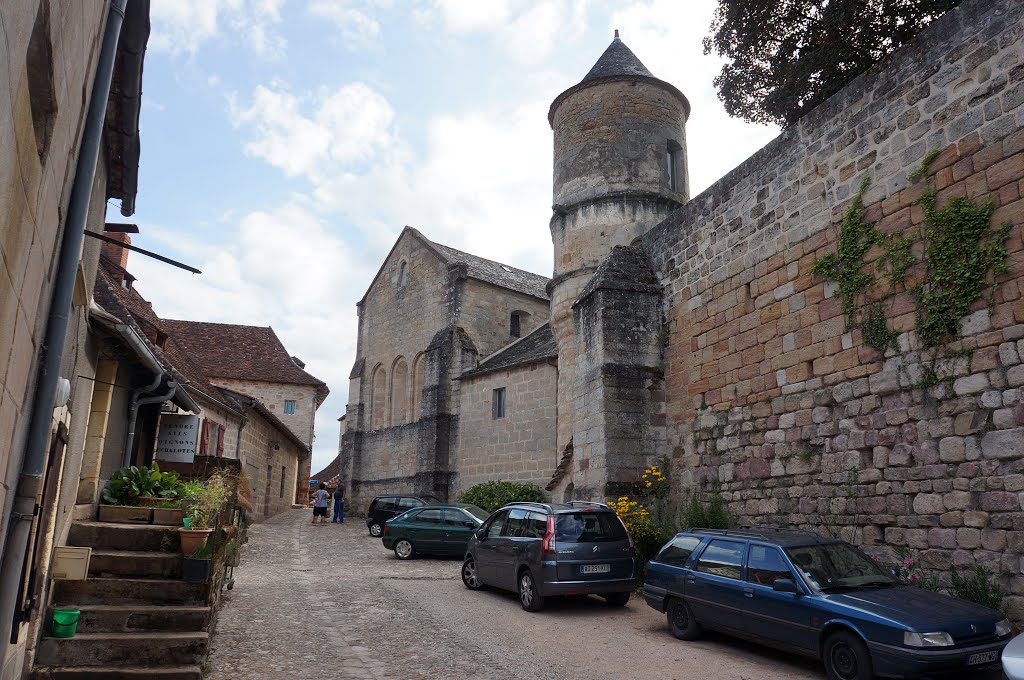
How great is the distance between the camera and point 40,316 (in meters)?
4.53

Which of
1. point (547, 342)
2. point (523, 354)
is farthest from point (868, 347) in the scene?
point (523, 354)

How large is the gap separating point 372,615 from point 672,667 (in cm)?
397

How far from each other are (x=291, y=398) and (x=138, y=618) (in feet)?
94.6

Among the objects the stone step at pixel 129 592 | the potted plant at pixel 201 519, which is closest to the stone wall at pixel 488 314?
the potted plant at pixel 201 519

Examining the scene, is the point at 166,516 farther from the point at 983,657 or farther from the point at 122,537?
the point at 983,657

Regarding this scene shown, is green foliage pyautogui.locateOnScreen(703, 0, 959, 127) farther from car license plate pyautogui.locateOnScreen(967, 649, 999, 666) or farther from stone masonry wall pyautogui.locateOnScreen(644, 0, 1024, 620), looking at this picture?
car license plate pyautogui.locateOnScreen(967, 649, 999, 666)

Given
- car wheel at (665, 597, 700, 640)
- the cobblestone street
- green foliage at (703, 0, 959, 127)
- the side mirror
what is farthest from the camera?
green foliage at (703, 0, 959, 127)

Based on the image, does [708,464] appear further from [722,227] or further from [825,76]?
[825,76]

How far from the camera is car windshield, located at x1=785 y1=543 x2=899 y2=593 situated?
21.7 ft

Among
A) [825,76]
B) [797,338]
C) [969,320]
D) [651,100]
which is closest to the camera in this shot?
[969,320]

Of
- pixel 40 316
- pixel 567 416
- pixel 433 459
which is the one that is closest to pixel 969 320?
pixel 40 316

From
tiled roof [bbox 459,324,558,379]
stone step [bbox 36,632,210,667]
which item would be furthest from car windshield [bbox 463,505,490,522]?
stone step [bbox 36,632,210,667]

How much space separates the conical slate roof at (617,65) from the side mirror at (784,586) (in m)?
13.7

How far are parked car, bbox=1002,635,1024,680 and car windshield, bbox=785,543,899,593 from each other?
2.22 meters
